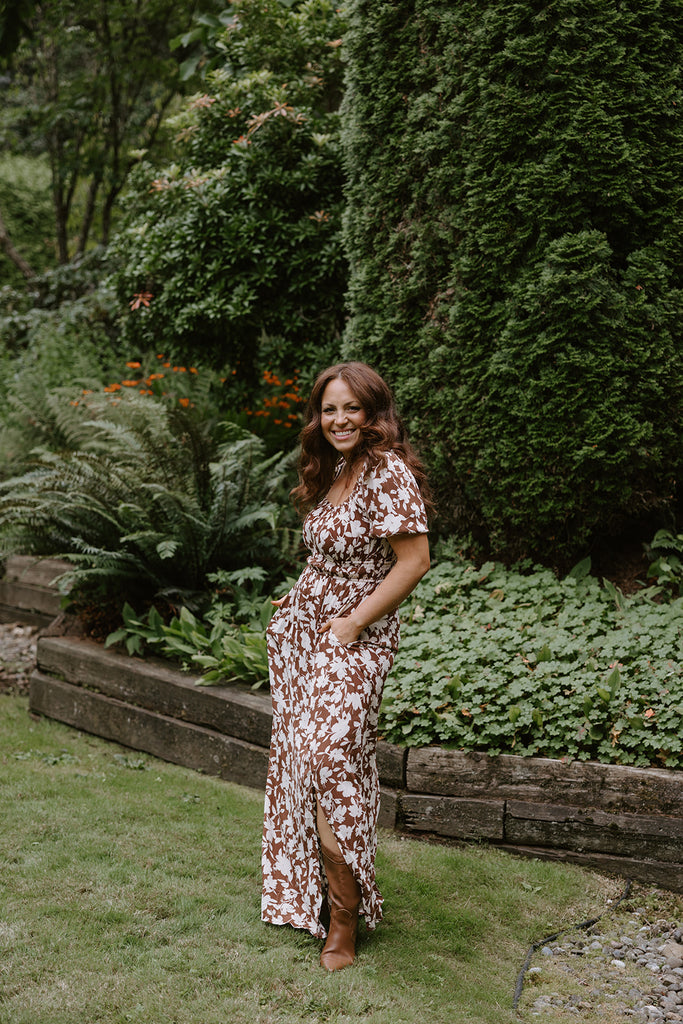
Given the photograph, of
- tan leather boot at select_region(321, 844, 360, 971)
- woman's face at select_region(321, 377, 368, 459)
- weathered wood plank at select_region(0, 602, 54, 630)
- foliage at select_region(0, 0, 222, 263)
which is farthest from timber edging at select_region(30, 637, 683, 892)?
foliage at select_region(0, 0, 222, 263)

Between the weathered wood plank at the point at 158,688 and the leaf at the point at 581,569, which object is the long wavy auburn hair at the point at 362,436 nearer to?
the weathered wood plank at the point at 158,688

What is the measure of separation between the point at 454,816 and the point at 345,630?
145cm

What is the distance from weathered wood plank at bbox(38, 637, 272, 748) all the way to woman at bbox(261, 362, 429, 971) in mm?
1329

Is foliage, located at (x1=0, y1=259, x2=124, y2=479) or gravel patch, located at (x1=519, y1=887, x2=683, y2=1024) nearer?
gravel patch, located at (x1=519, y1=887, x2=683, y2=1024)

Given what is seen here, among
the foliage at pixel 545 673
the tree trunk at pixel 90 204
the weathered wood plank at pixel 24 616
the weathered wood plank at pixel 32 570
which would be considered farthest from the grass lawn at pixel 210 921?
the tree trunk at pixel 90 204

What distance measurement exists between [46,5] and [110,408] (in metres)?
7.63

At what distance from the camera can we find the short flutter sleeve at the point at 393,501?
2836 millimetres

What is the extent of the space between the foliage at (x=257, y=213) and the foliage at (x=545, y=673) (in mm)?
2944

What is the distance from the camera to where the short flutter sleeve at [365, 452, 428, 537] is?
2836 millimetres

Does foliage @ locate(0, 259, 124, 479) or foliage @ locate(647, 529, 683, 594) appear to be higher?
foliage @ locate(0, 259, 124, 479)

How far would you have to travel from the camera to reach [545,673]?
13.0 ft

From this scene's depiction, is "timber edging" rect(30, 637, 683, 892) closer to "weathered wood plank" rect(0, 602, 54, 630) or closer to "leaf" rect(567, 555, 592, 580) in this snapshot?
"leaf" rect(567, 555, 592, 580)

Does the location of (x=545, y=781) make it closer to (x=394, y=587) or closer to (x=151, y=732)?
(x=394, y=587)

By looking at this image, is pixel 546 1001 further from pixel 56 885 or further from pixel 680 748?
pixel 56 885
